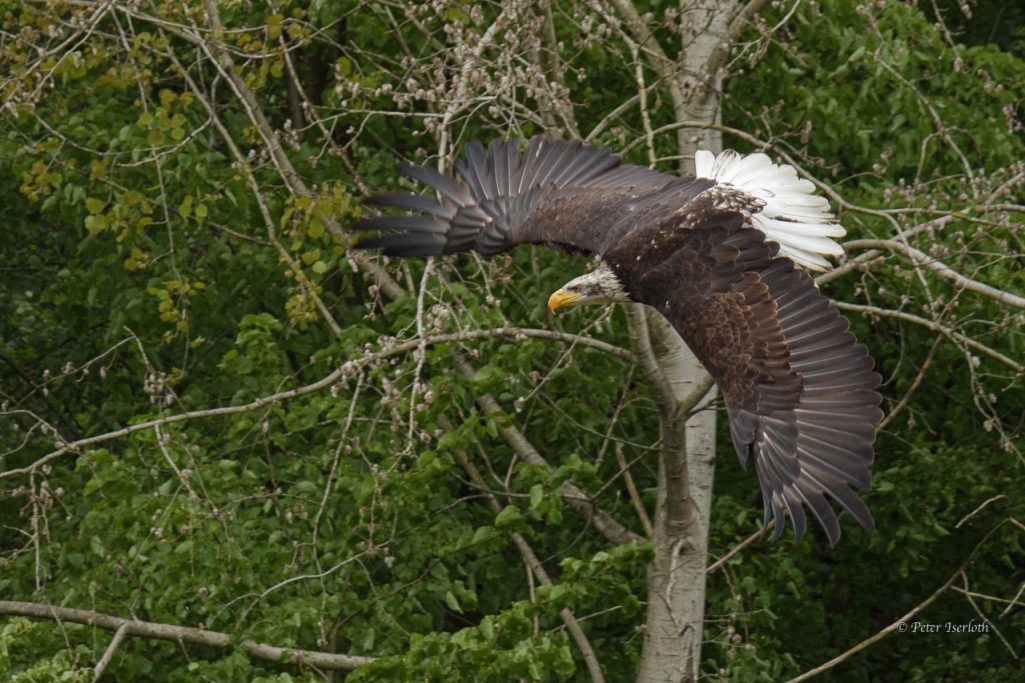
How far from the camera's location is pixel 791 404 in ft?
16.1

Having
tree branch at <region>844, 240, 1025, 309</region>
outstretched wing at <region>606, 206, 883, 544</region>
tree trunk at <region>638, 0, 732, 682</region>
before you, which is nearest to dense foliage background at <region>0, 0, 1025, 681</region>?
tree branch at <region>844, 240, 1025, 309</region>

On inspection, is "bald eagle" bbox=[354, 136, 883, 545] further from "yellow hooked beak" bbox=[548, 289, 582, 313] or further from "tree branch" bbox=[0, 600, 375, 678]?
"tree branch" bbox=[0, 600, 375, 678]

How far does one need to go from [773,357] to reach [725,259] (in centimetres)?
45

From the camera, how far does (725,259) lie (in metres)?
5.32

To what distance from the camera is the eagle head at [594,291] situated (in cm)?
586

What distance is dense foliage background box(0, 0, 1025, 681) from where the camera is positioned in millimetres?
5906

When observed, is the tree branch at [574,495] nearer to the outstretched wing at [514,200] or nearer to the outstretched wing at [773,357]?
the outstretched wing at [514,200]

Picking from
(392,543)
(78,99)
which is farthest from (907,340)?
(78,99)

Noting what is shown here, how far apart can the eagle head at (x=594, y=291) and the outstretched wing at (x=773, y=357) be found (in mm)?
254

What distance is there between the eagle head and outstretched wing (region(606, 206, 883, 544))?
254 mm

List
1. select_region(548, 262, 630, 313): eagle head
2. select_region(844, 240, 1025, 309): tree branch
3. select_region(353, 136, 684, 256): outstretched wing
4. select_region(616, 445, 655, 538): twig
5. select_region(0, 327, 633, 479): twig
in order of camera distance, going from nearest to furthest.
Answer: select_region(844, 240, 1025, 309): tree branch < select_region(0, 327, 633, 479): twig < select_region(548, 262, 630, 313): eagle head < select_region(353, 136, 684, 256): outstretched wing < select_region(616, 445, 655, 538): twig
